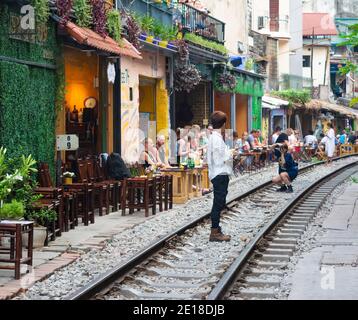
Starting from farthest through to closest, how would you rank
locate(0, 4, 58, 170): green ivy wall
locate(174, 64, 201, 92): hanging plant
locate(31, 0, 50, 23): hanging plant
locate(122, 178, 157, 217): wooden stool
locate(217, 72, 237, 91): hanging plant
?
locate(217, 72, 237, 91): hanging plant
locate(174, 64, 201, 92): hanging plant
locate(122, 178, 157, 217): wooden stool
locate(31, 0, 50, 23): hanging plant
locate(0, 4, 58, 170): green ivy wall

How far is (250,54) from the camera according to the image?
5153 centimetres

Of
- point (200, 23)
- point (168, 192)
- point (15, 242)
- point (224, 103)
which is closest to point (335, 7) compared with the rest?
point (224, 103)

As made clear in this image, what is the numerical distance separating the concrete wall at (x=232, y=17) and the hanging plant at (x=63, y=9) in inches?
938

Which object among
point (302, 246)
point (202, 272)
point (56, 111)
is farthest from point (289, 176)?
point (202, 272)

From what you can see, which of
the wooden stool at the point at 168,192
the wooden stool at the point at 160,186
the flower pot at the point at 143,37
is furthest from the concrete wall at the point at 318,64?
the wooden stool at the point at 160,186

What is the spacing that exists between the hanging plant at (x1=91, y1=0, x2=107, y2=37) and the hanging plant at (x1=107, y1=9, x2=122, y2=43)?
69 centimetres

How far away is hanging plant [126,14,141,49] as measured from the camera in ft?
78.5

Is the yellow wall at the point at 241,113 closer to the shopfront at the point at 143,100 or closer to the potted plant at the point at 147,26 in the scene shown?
the shopfront at the point at 143,100

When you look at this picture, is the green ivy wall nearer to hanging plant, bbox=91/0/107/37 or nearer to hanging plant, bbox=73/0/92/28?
hanging plant, bbox=73/0/92/28

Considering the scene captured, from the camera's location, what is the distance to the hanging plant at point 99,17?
21.0 m

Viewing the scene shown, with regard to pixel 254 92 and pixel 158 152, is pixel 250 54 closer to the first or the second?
pixel 254 92

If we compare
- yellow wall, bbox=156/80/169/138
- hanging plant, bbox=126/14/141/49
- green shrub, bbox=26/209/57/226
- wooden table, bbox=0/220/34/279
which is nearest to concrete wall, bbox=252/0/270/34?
yellow wall, bbox=156/80/169/138

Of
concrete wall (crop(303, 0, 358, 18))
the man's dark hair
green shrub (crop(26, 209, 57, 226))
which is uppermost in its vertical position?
concrete wall (crop(303, 0, 358, 18))

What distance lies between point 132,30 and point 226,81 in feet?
45.6
